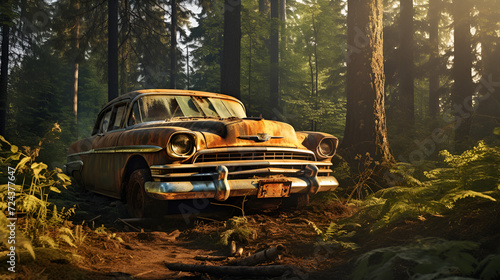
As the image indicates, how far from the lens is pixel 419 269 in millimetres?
2150

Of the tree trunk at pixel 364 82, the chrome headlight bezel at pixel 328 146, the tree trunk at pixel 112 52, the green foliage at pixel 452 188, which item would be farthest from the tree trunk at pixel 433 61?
the green foliage at pixel 452 188

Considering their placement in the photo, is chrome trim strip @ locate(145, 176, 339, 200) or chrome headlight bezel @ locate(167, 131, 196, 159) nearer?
chrome trim strip @ locate(145, 176, 339, 200)

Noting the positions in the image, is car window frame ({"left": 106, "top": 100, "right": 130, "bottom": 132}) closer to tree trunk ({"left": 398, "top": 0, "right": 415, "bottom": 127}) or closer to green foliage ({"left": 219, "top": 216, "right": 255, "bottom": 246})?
green foliage ({"left": 219, "top": 216, "right": 255, "bottom": 246})

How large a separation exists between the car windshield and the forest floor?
155 cm

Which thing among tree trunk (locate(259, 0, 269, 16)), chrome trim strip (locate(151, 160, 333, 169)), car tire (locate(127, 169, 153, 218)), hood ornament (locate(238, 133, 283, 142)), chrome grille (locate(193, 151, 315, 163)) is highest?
tree trunk (locate(259, 0, 269, 16))

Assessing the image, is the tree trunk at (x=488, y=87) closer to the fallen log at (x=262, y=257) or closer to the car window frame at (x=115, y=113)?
the car window frame at (x=115, y=113)

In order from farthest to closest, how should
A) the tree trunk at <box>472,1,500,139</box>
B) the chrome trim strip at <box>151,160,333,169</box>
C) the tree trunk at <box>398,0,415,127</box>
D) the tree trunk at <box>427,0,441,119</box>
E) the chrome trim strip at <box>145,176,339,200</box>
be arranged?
the tree trunk at <box>427,0,441,119</box> → the tree trunk at <box>472,1,500,139</box> → the tree trunk at <box>398,0,415,127</box> → the chrome trim strip at <box>151,160,333,169</box> → the chrome trim strip at <box>145,176,339,200</box>

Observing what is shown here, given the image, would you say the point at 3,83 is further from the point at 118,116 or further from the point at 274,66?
the point at 118,116

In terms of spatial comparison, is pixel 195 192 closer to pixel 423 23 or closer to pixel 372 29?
pixel 372 29

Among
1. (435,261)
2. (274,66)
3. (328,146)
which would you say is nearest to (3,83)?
(274,66)

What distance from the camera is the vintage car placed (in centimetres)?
454

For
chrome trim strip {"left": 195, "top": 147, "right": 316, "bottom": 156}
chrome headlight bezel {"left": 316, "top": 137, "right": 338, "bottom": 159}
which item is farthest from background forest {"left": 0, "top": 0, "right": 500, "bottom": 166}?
chrome trim strip {"left": 195, "top": 147, "right": 316, "bottom": 156}

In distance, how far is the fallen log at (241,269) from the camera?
2939 millimetres

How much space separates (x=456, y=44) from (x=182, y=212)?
11.5 meters
